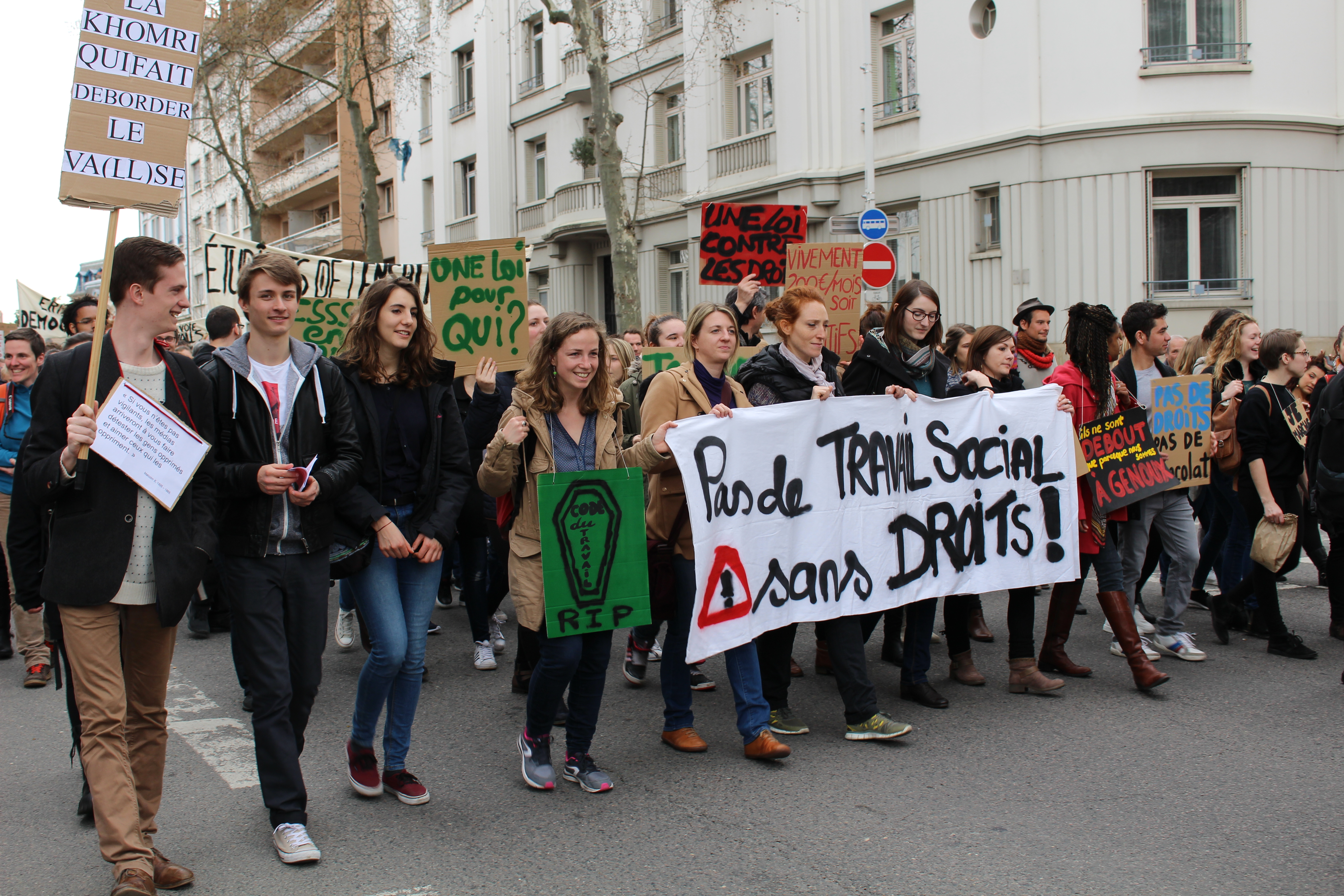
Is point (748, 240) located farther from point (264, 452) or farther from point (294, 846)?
point (294, 846)

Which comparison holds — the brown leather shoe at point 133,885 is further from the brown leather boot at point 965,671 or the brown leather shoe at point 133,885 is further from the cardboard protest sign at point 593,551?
the brown leather boot at point 965,671

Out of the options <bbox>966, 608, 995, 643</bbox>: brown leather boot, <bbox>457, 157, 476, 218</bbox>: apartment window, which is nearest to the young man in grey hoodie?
<bbox>966, 608, 995, 643</bbox>: brown leather boot

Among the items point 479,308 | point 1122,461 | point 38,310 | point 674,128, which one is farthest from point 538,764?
point 674,128

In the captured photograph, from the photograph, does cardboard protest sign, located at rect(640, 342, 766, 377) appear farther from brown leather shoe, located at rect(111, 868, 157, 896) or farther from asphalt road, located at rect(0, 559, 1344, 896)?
brown leather shoe, located at rect(111, 868, 157, 896)

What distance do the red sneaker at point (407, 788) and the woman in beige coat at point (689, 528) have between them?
120 cm

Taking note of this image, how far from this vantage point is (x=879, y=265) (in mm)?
14406

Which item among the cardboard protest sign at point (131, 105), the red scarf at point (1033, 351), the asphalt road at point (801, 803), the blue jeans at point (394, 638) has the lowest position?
the asphalt road at point (801, 803)

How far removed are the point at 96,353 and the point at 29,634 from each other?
13.3 feet

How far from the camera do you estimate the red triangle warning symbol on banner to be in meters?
5.15

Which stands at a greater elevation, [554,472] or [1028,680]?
[554,472]

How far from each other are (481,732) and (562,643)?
1.29 meters

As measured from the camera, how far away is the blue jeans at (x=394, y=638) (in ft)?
14.7

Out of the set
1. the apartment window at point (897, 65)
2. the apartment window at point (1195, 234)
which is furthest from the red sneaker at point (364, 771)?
the apartment window at point (897, 65)

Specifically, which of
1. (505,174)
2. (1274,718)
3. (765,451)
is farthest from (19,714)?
(505,174)
